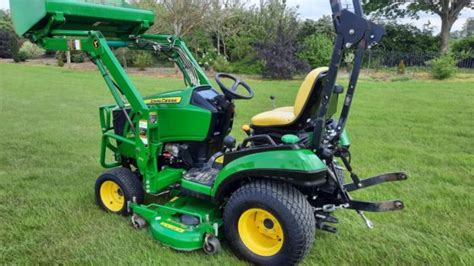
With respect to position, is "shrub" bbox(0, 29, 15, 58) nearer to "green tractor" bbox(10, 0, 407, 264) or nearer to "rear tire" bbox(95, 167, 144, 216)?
"green tractor" bbox(10, 0, 407, 264)

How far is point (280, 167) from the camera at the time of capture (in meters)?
2.78

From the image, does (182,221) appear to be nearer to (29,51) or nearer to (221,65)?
(221,65)

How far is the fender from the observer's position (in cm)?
272

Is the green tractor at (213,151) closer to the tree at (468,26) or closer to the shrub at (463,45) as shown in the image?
the shrub at (463,45)

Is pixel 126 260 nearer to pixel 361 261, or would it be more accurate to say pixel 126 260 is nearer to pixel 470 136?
pixel 361 261

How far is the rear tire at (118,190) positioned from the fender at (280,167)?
101 cm

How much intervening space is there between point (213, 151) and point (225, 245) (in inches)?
36.2

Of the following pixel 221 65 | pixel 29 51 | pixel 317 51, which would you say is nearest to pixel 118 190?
pixel 317 51

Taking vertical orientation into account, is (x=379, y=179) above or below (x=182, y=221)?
above

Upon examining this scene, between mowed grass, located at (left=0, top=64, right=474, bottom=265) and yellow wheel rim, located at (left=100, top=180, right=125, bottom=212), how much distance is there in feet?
0.41

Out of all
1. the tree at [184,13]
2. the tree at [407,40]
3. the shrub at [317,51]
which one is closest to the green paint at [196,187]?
the shrub at [317,51]

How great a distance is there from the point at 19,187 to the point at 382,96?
9.43 metres

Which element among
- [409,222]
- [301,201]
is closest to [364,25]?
[301,201]

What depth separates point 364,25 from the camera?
A: 2.50 m
